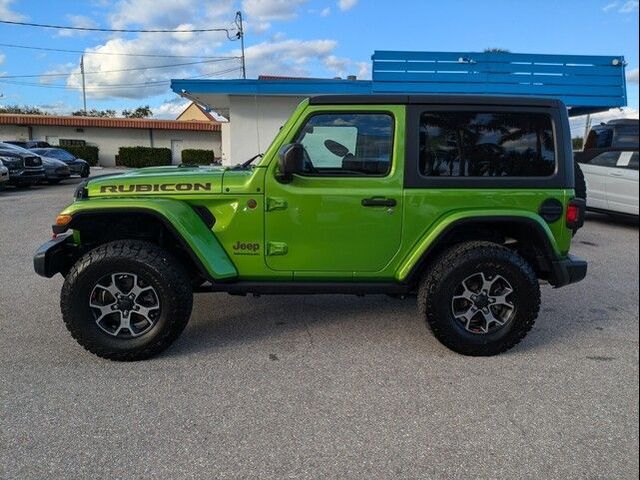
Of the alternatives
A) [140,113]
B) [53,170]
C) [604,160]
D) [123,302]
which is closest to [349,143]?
[123,302]

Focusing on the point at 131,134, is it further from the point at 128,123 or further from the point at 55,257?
the point at 55,257

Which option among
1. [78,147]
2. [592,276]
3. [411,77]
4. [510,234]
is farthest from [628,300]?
[78,147]

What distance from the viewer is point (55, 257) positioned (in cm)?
361

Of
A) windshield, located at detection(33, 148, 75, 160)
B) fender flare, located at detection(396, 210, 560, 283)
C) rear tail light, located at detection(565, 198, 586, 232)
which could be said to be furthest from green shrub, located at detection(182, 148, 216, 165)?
rear tail light, located at detection(565, 198, 586, 232)

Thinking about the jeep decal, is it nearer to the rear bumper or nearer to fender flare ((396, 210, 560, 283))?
fender flare ((396, 210, 560, 283))

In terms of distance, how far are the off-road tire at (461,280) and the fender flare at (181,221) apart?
1.60m

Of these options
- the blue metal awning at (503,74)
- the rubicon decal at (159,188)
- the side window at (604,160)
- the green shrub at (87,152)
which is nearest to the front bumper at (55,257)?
the rubicon decal at (159,188)

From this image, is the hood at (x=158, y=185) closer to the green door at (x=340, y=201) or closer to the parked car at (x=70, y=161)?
the green door at (x=340, y=201)

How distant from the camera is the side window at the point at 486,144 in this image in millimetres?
3578

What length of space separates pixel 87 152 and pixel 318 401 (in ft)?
114

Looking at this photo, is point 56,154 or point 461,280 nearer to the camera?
point 461,280

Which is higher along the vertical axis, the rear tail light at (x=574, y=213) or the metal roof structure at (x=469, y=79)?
the metal roof structure at (x=469, y=79)

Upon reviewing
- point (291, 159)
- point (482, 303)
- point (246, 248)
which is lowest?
point (482, 303)

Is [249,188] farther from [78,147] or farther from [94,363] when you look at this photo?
[78,147]
